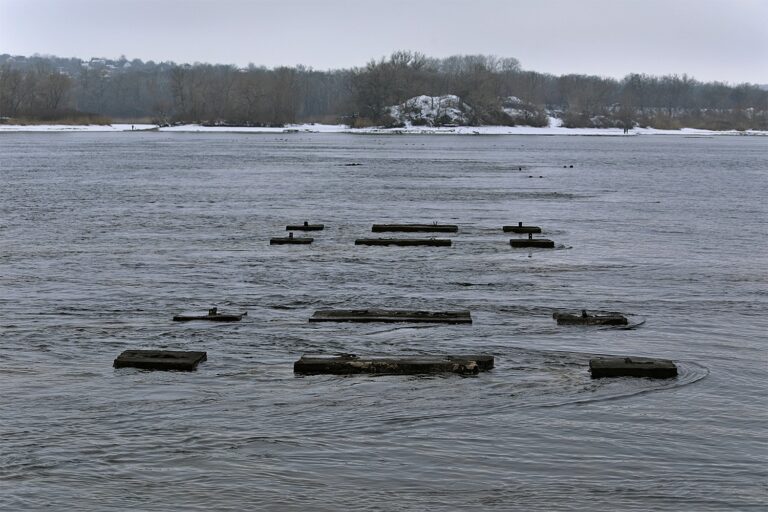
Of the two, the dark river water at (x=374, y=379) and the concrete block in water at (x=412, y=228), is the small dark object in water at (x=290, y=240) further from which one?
the concrete block in water at (x=412, y=228)

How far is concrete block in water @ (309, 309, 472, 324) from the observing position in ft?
70.9

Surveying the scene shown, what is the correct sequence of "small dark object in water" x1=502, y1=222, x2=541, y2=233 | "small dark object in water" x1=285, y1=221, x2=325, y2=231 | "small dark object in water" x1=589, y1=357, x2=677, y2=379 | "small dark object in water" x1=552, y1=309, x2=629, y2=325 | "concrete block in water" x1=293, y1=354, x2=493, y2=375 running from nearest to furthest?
"small dark object in water" x1=589, y1=357, x2=677, y2=379 → "concrete block in water" x1=293, y1=354, x2=493, y2=375 → "small dark object in water" x1=552, y1=309, x2=629, y2=325 → "small dark object in water" x1=502, y1=222, x2=541, y2=233 → "small dark object in water" x1=285, y1=221, x2=325, y2=231

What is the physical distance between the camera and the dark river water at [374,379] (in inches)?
503

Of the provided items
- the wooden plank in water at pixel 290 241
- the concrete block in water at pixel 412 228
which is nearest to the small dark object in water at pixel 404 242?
the wooden plank in water at pixel 290 241

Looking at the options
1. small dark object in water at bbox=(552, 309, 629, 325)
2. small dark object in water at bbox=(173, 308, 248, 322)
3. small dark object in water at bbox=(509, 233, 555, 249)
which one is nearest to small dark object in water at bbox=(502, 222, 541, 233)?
small dark object in water at bbox=(509, 233, 555, 249)

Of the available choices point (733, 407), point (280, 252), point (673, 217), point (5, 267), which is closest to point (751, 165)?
point (673, 217)

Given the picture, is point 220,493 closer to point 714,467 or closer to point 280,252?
point 714,467

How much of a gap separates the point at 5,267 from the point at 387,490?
19.3 m

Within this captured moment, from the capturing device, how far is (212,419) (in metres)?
15.1

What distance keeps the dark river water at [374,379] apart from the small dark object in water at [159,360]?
193mm

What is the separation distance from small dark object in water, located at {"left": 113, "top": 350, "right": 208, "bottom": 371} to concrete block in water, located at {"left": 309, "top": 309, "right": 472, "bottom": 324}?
4.04 metres

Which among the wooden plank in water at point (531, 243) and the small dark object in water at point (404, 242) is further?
the small dark object in water at point (404, 242)

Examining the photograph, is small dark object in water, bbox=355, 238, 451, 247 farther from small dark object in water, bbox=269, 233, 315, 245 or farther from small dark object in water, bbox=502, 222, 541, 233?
small dark object in water, bbox=502, 222, 541, 233

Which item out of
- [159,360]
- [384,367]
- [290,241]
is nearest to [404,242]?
[290,241]
